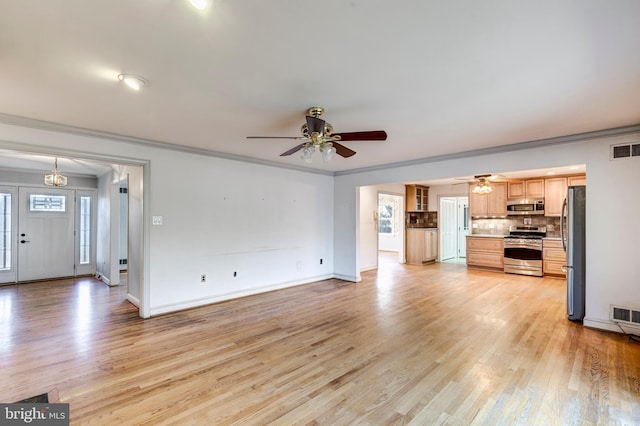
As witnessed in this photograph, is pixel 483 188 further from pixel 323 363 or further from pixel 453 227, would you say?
pixel 323 363

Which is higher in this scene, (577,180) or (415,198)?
(577,180)

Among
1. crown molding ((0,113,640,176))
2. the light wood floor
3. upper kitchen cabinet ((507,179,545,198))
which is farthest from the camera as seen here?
upper kitchen cabinet ((507,179,545,198))

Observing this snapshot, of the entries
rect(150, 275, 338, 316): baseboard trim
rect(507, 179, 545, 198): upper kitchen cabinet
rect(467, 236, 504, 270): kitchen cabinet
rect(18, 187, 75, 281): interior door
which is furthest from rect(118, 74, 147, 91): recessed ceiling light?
rect(507, 179, 545, 198): upper kitchen cabinet

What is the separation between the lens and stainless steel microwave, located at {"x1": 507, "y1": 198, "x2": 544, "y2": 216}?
7223 millimetres

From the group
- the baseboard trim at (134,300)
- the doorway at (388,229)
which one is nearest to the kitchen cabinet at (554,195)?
the doorway at (388,229)

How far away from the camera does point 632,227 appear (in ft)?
11.5

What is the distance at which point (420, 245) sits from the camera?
8594mm

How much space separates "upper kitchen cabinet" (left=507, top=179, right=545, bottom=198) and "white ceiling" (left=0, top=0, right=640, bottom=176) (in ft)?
13.3

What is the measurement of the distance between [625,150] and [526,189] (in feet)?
13.1

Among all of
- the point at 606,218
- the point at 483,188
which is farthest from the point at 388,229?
the point at 606,218

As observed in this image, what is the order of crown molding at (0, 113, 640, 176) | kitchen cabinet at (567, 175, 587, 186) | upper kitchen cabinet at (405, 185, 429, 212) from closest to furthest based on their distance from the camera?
crown molding at (0, 113, 640, 176), kitchen cabinet at (567, 175, 587, 186), upper kitchen cabinet at (405, 185, 429, 212)

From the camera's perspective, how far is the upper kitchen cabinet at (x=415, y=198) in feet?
28.8

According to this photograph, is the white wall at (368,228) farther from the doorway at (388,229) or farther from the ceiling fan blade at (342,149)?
the ceiling fan blade at (342,149)

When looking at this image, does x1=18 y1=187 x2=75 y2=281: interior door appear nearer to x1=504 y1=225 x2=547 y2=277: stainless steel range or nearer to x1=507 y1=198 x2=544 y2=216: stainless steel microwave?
x1=504 y1=225 x2=547 y2=277: stainless steel range
